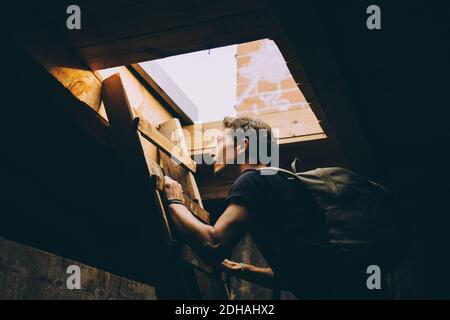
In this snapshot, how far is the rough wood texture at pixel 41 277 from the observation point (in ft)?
9.48

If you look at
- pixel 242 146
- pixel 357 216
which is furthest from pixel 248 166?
pixel 357 216

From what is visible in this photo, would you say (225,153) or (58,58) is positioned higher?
(58,58)

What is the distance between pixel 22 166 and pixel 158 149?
0.96 meters

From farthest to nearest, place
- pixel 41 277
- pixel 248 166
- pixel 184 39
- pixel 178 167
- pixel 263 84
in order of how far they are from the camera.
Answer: pixel 263 84
pixel 41 277
pixel 178 167
pixel 248 166
pixel 184 39

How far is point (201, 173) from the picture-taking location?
4039mm

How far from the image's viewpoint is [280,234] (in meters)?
2.16

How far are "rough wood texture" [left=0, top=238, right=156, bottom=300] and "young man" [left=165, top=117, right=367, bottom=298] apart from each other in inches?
49.7

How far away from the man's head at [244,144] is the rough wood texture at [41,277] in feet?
4.50

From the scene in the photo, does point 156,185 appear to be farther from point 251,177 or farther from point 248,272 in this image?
point 248,272

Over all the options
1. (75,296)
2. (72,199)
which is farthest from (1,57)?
(75,296)

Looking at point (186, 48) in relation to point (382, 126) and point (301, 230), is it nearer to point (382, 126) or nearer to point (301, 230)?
point (301, 230)

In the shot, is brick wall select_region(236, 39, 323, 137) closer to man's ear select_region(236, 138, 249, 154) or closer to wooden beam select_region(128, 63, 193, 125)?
wooden beam select_region(128, 63, 193, 125)

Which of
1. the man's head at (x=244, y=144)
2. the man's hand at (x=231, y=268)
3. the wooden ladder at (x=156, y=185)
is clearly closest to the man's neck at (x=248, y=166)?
the man's head at (x=244, y=144)

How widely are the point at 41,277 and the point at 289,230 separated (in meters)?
1.89
